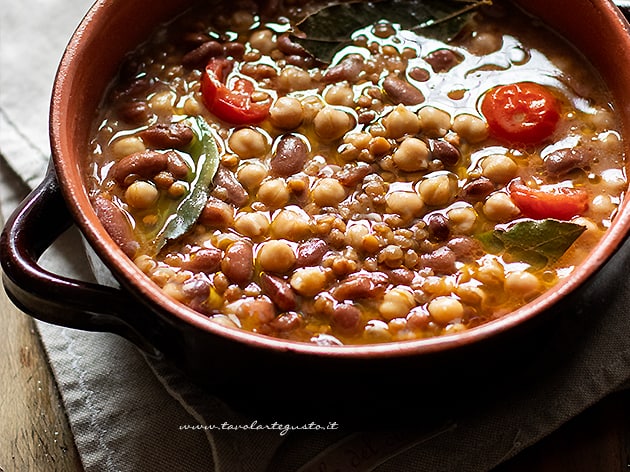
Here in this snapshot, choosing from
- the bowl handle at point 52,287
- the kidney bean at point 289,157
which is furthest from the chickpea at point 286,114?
the bowl handle at point 52,287

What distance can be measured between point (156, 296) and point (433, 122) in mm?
795

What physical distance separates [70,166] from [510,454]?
3.73 feet

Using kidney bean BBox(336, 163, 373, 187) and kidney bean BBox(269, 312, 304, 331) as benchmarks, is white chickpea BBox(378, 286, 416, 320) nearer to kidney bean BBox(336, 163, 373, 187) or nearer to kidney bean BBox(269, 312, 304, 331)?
kidney bean BBox(269, 312, 304, 331)

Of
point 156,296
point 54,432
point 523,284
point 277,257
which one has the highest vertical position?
point 156,296

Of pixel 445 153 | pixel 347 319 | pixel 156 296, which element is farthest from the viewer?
pixel 445 153

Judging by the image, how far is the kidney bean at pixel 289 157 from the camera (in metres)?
2.12

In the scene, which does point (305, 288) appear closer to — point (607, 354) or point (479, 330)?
point (479, 330)

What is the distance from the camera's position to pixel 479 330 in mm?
1709

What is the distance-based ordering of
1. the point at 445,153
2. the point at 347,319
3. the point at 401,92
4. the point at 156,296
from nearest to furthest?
the point at 156,296 → the point at 347,319 → the point at 445,153 → the point at 401,92

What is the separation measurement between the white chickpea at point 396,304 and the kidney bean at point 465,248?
154mm

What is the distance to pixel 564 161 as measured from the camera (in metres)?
2.10

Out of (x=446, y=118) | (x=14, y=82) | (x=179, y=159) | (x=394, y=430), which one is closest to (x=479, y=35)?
(x=446, y=118)

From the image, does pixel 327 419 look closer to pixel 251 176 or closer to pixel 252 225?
pixel 252 225

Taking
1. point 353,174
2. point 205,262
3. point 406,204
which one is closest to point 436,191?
point 406,204
